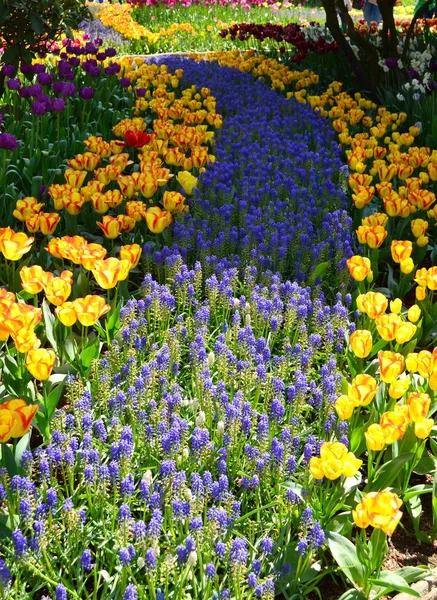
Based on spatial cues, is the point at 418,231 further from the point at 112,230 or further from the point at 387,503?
the point at 387,503

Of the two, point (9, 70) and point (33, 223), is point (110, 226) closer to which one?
point (33, 223)

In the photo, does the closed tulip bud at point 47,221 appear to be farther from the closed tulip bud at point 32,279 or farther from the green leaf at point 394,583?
the green leaf at point 394,583

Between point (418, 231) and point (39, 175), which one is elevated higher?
point (418, 231)

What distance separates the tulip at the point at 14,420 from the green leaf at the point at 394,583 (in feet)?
3.41

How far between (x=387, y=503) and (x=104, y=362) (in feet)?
3.98

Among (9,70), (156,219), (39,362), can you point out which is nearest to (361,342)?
(39,362)

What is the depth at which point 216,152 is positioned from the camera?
5.32 meters

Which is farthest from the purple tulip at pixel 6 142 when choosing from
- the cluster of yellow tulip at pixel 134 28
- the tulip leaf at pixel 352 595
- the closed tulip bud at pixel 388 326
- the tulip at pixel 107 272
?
the cluster of yellow tulip at pixel 134 28

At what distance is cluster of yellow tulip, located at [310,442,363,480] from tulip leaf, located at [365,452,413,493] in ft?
1.44

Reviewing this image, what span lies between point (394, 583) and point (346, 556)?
146mm

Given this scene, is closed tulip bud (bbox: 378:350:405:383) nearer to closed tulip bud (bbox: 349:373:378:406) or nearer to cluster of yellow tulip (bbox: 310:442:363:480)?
closed tulip bud (bbox: 349:373:378:406)

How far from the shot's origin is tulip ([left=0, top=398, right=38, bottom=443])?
6.73ft

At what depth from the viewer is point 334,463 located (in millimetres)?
1953

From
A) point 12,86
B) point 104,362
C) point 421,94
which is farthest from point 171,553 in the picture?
point 421,94
